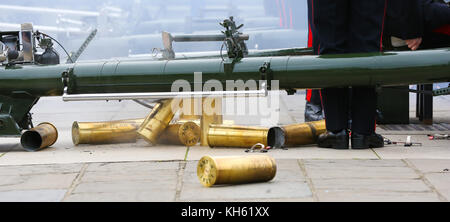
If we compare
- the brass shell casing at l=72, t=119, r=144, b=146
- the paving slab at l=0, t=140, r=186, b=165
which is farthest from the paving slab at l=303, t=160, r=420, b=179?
the brass shell casing at l=72, t=119, r=144, b=146

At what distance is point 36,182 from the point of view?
14.8 ft

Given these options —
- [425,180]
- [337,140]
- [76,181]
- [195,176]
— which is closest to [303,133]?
[337,140]

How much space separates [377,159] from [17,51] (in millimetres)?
3164

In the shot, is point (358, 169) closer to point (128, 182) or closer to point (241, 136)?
point (241, 136)

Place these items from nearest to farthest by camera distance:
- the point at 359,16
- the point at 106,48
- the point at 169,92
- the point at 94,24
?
1. the point at 359,16
2. the point at 169,92
3. the point at 106,48
4. the point at 94,24

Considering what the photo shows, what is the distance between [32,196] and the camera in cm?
409

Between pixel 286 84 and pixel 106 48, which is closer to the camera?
pixel 286 84

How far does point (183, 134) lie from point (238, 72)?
681 millimetres

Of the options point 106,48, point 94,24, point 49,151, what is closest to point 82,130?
point 49,151

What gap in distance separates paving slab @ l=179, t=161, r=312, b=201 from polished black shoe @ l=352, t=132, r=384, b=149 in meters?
1.34

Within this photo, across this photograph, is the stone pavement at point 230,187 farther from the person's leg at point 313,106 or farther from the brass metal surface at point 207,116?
the person's leg at point 313,106

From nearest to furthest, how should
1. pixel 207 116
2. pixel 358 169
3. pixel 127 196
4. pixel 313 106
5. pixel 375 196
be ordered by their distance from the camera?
pixel 375 196
pixel 127 196
pixel 358 169
pixel 207 116
pixel 313 106

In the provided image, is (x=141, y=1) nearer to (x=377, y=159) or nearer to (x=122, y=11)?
(x=122, y=11)

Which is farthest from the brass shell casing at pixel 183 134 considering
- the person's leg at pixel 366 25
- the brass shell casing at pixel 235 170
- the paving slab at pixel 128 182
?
the brass shell casing at pixel 235 170
